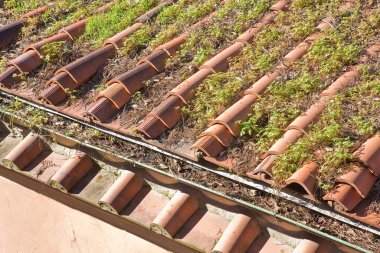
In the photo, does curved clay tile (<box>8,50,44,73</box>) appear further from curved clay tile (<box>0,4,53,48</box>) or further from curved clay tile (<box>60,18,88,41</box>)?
curved clay tile (<box>0,4,53,48</box>)

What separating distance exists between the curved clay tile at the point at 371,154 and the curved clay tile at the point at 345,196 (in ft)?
0.66

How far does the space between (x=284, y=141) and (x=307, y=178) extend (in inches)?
16.1

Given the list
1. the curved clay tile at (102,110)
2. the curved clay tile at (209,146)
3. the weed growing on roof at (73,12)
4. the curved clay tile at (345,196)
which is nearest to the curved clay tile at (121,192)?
the curved clay tile at (102,110)

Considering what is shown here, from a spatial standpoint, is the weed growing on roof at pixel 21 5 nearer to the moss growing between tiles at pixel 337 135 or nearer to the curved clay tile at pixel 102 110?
the curved clay tile at pixel 102 110

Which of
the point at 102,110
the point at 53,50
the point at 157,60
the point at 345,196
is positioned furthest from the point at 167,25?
the point at 345,196

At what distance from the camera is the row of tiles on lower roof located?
3.88 metres

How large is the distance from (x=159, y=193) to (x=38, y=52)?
82.8 inches

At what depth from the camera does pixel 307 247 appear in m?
3.66

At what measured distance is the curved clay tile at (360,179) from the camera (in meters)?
3.27

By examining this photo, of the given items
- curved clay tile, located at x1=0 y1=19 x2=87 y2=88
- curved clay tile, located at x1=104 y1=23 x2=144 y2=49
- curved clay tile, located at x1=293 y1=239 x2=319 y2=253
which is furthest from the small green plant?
curved clay tile, located at x1=293 y1=239 x2=319 y2=253

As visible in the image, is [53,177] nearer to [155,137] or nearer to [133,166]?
[133,166]

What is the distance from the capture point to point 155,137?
13.6ft

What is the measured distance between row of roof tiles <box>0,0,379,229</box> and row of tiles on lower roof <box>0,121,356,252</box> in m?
0.49

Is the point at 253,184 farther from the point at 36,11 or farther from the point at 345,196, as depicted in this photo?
the point at 36,11
